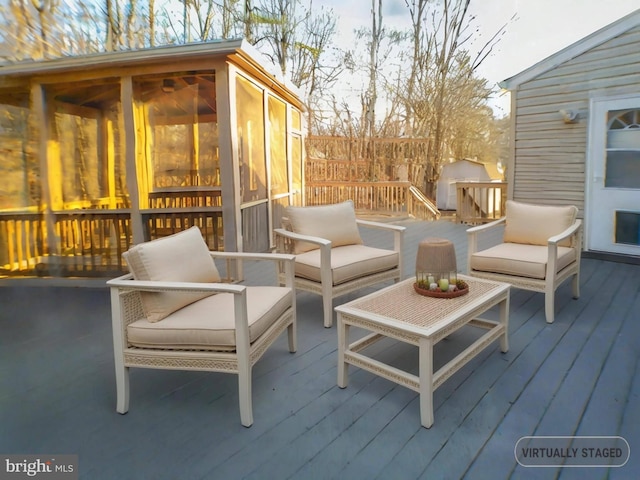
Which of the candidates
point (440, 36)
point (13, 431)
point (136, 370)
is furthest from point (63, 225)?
point (440, 36)

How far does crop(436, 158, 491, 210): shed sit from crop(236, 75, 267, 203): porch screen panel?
7.57 meters

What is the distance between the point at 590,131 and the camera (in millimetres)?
5035

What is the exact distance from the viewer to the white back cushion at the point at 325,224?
3355 mm

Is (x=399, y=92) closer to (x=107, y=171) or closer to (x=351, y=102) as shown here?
(x=351, y=102)

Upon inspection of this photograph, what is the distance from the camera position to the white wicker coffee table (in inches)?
71.8

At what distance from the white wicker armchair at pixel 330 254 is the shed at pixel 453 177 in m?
8.63

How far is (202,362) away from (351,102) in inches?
409

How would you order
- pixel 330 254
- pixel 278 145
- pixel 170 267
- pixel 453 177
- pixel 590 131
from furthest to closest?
pixel 453 177 → pixel 278 145 → pixel 590 131 → pixel 330 254 → pixel 170 267

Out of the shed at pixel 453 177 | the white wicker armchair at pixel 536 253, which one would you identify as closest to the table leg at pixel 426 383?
the white wicker armchair at pixel 536 253

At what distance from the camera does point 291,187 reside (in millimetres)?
6379

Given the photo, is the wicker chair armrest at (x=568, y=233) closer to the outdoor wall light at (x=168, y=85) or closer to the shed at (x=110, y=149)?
the shed at (x=110, y=149)

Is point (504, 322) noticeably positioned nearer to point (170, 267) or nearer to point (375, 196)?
point (170, 267)

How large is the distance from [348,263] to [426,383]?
137 centimetres

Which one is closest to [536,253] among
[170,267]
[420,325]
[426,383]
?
[420,325]
